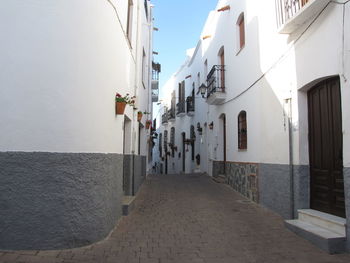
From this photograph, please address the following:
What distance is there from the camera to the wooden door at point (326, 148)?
4633 mm

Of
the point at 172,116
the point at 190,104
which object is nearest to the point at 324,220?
the point at 190,104

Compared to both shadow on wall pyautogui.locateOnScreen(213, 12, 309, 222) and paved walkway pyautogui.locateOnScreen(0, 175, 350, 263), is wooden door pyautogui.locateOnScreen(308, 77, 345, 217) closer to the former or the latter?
shadow on wall pyautogui.locateOnScreen(213, 12, 309, 222)

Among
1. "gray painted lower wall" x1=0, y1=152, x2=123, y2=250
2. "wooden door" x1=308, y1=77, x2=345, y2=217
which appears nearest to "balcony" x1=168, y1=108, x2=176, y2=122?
"wooden door" x1=308, y1=77, x2=345, y2=217

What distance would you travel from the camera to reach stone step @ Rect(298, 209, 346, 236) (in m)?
4.21

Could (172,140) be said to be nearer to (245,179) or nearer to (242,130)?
(242,130)

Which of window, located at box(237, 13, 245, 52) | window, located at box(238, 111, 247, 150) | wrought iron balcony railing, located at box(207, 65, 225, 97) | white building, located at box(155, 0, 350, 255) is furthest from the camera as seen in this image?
wrought iron balcony railing, located at box(207, 65, 225, 97)

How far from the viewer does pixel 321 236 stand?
13.7 feet

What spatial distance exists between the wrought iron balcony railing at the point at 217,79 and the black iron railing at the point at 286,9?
201 inches

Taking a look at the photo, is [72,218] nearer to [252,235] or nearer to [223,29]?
[252,235]

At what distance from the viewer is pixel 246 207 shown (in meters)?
7.02

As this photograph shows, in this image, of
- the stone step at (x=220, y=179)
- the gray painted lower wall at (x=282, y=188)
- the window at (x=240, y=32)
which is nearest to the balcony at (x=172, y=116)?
the stone step at (x=220, y=179)

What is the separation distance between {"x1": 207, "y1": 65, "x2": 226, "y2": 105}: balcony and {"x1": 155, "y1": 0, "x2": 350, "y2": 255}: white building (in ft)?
0.13

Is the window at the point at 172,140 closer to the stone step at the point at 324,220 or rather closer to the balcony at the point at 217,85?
the balcony at the point at 217,85

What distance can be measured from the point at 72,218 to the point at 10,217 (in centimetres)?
77
